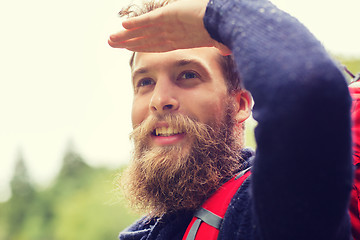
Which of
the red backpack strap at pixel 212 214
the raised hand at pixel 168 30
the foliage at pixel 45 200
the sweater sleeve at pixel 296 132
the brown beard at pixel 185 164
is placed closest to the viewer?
the sweater sleeve at pixel 296 132

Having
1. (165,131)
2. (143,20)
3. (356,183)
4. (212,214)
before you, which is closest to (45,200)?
(165,131)

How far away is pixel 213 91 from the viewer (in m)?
2.09

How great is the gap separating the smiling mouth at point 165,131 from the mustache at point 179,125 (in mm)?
16

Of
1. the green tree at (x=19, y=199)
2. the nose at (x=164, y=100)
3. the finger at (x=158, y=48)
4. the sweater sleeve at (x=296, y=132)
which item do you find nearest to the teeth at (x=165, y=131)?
the nose at (x=164, y=100)

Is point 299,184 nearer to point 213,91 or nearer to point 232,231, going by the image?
point 232,231

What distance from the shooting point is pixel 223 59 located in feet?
7.32

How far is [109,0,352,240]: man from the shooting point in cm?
103

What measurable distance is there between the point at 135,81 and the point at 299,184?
1.44 metres

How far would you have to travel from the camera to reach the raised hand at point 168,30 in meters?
1.41

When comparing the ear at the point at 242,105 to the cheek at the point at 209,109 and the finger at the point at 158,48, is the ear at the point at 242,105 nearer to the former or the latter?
the cheek at the point at 209,109

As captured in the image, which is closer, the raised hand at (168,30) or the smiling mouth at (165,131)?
the raised hand at (168,30)

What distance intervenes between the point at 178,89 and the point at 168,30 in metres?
0.53

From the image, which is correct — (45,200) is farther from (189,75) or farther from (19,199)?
(189,75)

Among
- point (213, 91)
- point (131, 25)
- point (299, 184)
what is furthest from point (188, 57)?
point (299, 184)
